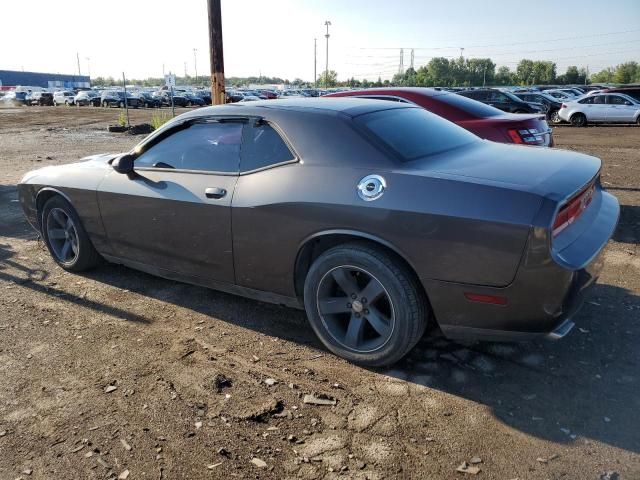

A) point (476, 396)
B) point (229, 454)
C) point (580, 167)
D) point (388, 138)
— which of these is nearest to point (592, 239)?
point (580, 167)

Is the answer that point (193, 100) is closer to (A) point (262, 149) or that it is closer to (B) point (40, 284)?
(B) point (40, 284)

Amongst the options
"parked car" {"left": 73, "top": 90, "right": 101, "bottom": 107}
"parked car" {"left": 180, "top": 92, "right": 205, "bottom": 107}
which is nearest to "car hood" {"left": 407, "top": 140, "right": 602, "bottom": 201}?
"parked car" {"left": 180, "top": 92, "right": 205, "bottom": 107}

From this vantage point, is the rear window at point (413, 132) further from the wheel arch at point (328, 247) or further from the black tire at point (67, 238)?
the black tire at point (67, 238)

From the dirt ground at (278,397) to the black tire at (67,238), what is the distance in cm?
46

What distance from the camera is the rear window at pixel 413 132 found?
332 cm

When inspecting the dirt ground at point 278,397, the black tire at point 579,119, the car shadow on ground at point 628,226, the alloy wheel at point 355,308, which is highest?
the black tire at point 579,119

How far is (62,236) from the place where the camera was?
4.98m

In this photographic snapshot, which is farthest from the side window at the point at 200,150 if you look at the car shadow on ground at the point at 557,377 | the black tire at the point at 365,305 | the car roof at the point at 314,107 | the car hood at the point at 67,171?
the car shadow on ground at the point at 557,377

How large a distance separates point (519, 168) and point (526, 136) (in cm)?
379

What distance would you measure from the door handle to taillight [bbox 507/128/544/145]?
13.7 feet

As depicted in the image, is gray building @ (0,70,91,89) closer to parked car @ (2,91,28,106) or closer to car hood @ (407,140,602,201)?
parked car @ (2,91,28,106)

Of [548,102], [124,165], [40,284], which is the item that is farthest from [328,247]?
[548,102]

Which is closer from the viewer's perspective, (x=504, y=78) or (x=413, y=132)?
(x=413, y=132)

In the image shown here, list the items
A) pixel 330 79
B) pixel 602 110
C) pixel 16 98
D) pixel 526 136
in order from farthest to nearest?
1. pixel 330 79
2. pixel 16 98
3. pixel 602 110
4. pixel 526 136
